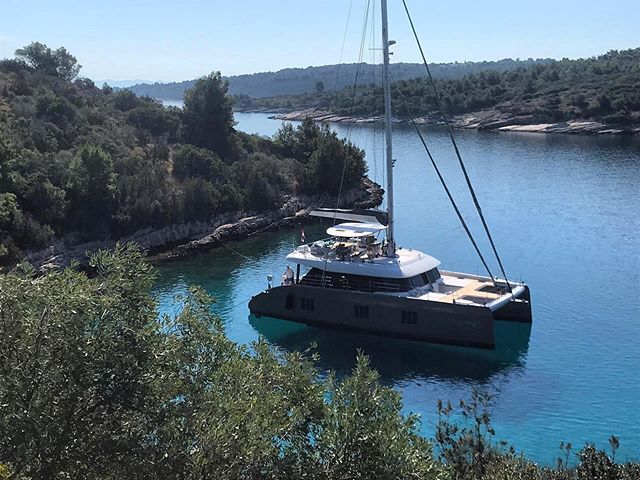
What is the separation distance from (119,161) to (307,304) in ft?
78.5

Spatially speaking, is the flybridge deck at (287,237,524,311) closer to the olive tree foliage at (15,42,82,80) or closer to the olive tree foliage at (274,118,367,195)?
the olive tree foliage at (274,118,367,195)

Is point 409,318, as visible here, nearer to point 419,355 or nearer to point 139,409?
point 419,355

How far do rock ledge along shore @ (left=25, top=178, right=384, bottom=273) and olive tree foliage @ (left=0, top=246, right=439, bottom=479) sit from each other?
984 inches

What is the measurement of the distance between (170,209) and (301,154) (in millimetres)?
18764

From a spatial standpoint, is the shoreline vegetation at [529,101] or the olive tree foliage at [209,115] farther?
the shoreline vegetation at [529,101]

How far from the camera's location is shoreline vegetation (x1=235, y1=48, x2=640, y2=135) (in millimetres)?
96812

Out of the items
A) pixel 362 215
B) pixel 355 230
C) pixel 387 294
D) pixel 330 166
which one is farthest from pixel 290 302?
pixel 330 166

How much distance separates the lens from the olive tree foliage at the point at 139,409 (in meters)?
10.7

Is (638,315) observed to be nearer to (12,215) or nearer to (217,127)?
(12,215)

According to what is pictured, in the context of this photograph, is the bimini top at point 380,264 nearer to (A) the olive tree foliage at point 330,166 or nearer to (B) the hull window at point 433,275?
(B) the hull window at point 433,275

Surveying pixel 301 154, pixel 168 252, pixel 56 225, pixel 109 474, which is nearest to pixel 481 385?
pixel 109 474

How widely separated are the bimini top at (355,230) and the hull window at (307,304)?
2.99 metres

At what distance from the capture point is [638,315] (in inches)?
1155

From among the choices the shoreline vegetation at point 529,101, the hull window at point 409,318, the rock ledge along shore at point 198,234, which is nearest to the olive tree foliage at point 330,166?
the rock ledge along shore at point 198,234
